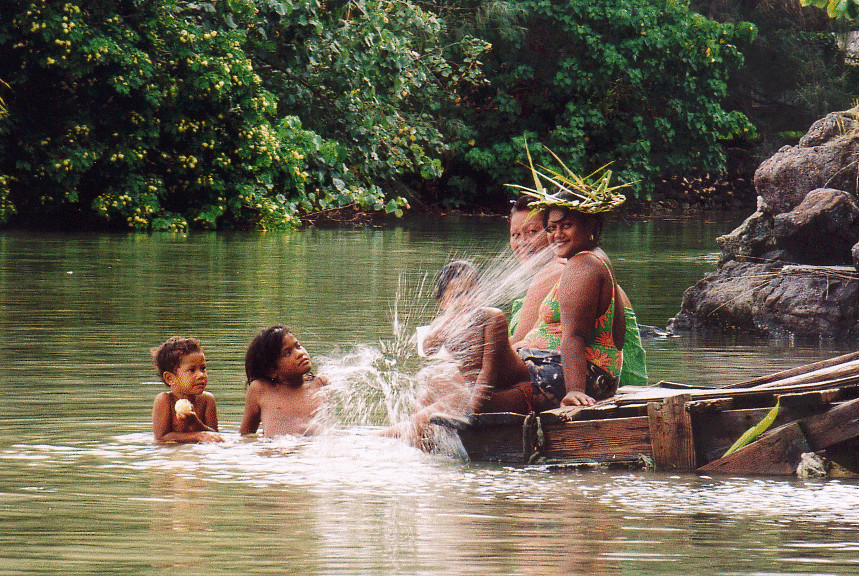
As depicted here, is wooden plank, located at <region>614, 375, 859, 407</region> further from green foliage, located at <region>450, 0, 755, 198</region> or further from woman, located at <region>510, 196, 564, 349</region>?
green foliage, located at <region>450, 0, 755, 198</region>

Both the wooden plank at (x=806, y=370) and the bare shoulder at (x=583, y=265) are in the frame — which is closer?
the bare shoulder at (x=583, y=265)

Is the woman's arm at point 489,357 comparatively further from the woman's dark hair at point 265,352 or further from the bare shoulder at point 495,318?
the woman's dark hair at point 265,352

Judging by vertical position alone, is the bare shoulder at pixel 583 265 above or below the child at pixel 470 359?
above

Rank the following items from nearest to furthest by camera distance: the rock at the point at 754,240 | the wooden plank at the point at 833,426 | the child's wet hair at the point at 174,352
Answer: the wooden plank at the point at 833,426
the child's wet hair at the point at 174,352
the rock at the point at 754,240

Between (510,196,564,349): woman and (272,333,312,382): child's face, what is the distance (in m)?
1.07

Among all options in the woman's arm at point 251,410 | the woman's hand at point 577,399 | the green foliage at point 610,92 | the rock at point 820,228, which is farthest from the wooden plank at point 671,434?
the green foliage at point 610,92

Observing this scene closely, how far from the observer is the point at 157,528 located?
18.1 feet

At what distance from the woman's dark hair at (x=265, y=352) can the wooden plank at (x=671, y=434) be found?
6.71 ft

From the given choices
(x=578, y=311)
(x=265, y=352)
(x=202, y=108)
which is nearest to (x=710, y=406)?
(x=578, y=311)

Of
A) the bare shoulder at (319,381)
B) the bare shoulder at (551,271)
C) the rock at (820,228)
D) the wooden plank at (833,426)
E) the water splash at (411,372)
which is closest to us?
the wooden plank at (833,426)

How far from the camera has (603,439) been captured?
6711 millimetres

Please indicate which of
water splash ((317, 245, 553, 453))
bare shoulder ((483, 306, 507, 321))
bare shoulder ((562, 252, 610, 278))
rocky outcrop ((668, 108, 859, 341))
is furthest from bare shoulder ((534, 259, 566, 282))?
rocky outcrop ((668, 108, 859, 341))

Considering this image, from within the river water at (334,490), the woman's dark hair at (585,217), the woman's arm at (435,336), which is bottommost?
the river water at (334,490)

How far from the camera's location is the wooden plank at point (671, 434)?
658cm
